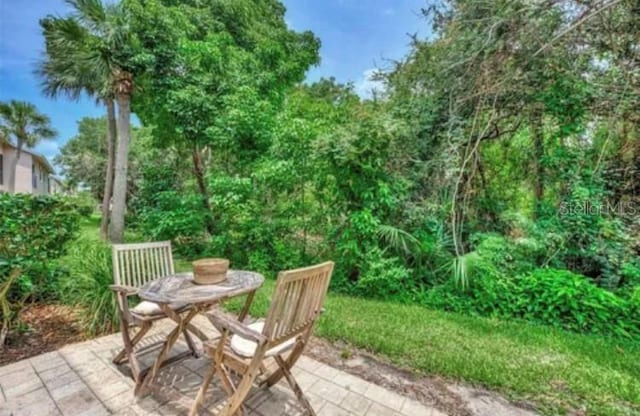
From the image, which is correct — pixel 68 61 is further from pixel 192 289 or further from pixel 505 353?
pixel 505 353

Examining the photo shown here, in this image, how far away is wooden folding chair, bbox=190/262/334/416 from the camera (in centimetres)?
154

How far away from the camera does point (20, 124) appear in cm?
1514

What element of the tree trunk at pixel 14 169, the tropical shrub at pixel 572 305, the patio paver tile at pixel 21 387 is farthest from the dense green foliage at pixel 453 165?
the tree trunk at pixel 14 169

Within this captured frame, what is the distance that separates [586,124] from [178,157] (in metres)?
8.82

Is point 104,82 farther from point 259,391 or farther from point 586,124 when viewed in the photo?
point 586,124

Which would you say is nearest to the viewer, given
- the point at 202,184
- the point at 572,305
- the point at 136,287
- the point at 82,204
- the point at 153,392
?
the point at 153,392

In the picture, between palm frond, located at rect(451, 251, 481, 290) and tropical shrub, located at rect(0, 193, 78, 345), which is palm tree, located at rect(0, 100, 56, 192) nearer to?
tropical shrub, located at rect(0, 193, 78, 345)

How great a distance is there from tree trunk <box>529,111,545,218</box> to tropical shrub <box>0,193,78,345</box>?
19.7 ft

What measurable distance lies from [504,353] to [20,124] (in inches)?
869

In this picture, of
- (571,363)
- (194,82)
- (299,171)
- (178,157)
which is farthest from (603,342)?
(178,157)

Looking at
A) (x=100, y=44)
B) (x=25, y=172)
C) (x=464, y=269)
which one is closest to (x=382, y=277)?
(x=464, y=269)

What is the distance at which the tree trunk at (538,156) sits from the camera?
4.28 metres

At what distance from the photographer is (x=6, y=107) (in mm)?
14609

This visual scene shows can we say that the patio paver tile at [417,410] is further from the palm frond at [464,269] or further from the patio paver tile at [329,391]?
the palm frond at [464,269]
